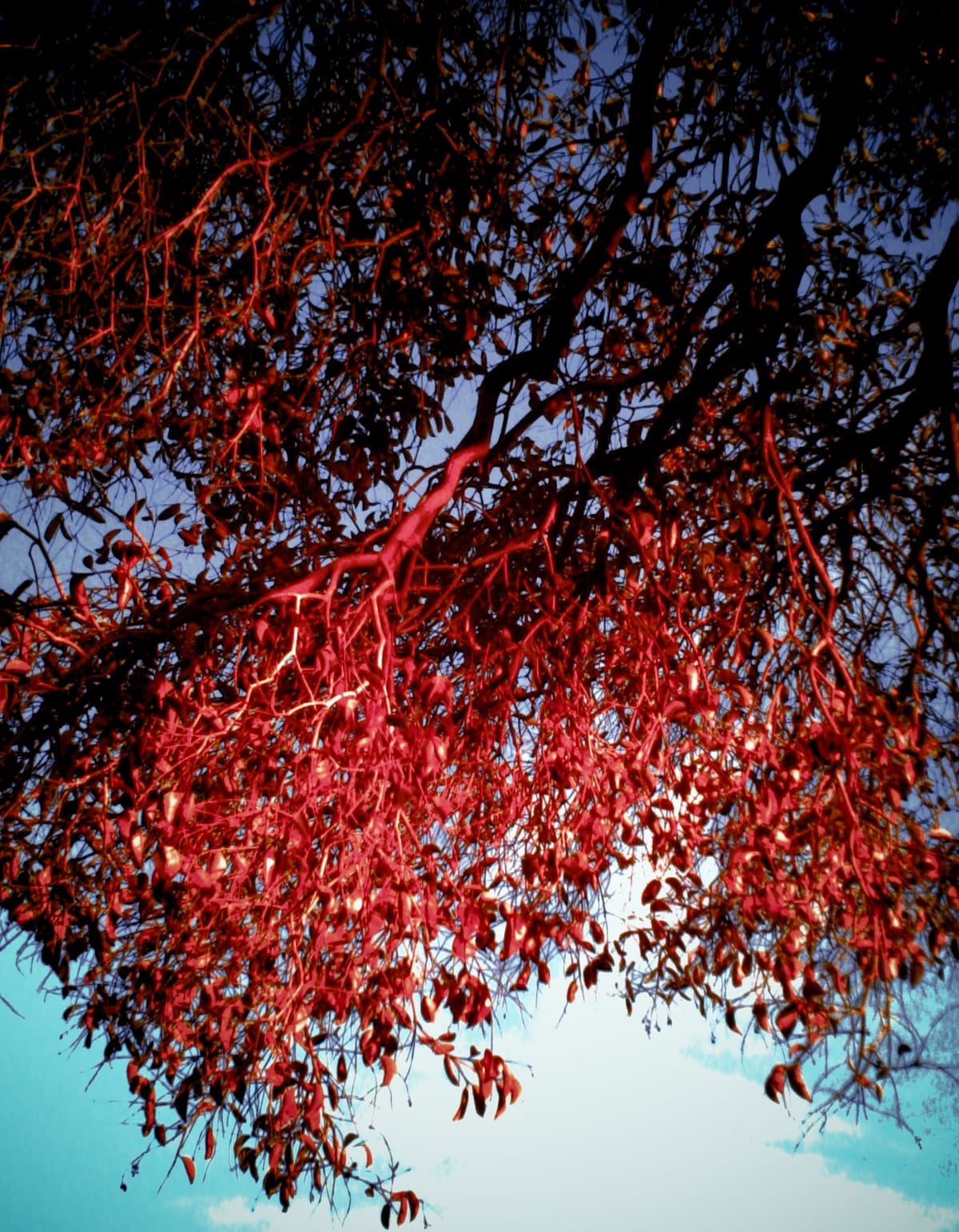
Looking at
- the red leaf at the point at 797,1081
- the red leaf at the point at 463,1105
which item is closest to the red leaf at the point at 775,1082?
the red leaf at the point at 797,1081

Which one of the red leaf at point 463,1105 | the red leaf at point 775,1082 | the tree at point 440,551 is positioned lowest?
the red leaf at point 463,1105

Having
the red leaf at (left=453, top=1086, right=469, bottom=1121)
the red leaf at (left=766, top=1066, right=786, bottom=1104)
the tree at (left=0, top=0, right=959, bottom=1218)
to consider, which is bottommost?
the red leaf at (left=453, top=1086, right=469, bottom=1121)

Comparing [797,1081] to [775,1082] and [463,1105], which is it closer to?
[775,1082]

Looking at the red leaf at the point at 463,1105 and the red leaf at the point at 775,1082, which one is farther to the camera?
the red leaf at the point at 463,1105

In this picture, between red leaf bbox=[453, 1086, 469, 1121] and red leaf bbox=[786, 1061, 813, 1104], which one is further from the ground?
red leaf bbox=[786, 1061, 813, 1104]

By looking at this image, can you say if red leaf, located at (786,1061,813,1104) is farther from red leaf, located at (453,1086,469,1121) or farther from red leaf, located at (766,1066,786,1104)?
red leaf, located at (453,1086,469,1121)

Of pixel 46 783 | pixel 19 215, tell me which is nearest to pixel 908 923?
pixel 46 783

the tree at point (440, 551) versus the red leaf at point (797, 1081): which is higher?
the tree at point (440, 551)

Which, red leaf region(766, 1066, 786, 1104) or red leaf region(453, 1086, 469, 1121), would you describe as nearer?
red leaf region(766, 1066, 786, 1104)

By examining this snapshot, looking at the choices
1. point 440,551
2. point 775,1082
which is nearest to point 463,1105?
point 775,1082

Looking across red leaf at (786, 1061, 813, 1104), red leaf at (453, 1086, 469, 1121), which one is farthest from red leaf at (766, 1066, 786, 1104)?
red leaf at (453, 1086, 469, 1121)

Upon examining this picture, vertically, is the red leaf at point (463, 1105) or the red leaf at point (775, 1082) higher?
the red leaf at point (775, 1082)

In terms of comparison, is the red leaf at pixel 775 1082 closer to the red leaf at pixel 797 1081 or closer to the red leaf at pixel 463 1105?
the red leaf at pixel 797 1081

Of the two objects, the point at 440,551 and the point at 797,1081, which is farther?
the point at 440,551
